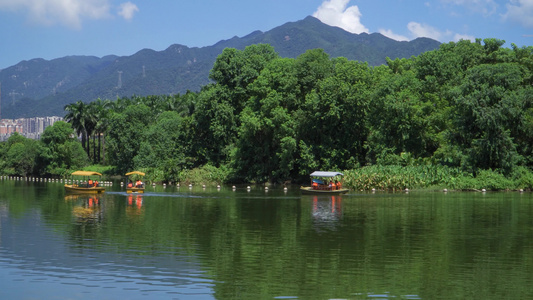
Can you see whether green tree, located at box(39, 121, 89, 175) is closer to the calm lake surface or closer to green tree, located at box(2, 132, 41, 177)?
green tree, located at box(2, 132, 41, 177)

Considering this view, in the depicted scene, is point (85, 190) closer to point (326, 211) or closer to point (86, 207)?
point (86, 207)

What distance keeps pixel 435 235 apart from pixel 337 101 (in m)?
48.3

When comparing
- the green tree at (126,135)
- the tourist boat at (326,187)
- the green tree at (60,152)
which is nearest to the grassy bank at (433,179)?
the tourist boat at (326,187)

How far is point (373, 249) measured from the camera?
1091 inches

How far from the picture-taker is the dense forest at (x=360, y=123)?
2650 inches

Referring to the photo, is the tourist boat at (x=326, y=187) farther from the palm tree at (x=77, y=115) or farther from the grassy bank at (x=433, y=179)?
the palm tree at (x=77, y=115)

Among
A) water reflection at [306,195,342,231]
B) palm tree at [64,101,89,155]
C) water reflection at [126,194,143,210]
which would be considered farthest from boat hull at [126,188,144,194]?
palm tree at [64,101,89,155]

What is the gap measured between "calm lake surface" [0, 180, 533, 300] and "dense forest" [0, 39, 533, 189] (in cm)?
2104

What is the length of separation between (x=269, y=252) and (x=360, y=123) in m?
56.6

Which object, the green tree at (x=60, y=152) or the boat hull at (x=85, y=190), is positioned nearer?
the boat hull at (x=85, y=190)

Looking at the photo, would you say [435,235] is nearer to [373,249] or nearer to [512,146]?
[373,249]

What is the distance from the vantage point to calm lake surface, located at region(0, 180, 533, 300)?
20.2 metres

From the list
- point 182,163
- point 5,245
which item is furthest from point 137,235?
point 182,163

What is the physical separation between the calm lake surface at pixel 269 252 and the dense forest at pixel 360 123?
69.0 ft
